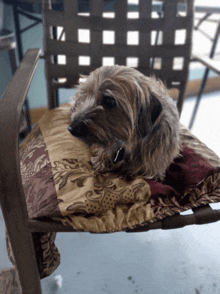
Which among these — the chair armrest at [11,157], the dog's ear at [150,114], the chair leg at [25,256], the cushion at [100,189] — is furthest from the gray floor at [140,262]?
the dog's ear at [150,114]

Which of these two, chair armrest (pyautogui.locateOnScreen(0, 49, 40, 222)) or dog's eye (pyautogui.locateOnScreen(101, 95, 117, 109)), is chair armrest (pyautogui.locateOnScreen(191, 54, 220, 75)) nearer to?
dog's eye (pyautogui.locateOnScreen(101, 95, 117, 109))

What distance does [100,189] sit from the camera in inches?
37.0

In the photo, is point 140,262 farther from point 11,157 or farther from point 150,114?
point 11,157

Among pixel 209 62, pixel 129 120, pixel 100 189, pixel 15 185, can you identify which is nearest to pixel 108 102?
pixel 129 120

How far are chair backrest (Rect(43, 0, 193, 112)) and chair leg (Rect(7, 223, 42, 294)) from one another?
34.2 inches

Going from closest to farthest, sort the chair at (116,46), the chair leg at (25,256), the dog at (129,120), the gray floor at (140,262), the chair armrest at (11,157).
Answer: the chair armrest at (11,157)
the chair leg at (25,256)
the dog at (129,120)
the gray floor at (140,262)
the chair at (116,46)

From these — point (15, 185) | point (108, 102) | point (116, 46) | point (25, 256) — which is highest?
point (116, 46)

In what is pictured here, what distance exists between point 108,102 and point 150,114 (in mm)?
164

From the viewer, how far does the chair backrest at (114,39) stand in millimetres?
1367

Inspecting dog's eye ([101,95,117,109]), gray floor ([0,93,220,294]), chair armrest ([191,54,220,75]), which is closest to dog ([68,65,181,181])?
dog's eye ([101,95,117,109])

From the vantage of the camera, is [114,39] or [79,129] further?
[114,39]

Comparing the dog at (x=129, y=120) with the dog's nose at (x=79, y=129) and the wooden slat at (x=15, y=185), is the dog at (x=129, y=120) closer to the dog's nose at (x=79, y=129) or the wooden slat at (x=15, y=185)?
the dog's nose at (x=79, y=129)

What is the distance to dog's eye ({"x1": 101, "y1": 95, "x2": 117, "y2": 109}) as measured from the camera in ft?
3.07

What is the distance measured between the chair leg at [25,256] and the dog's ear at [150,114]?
1.81 ft
